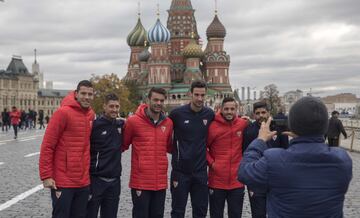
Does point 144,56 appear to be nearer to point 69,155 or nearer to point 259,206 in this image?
point 259,206

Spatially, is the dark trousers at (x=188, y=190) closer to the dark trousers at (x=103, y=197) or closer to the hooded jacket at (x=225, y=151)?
the hooded jacket at (x=225, y=151)

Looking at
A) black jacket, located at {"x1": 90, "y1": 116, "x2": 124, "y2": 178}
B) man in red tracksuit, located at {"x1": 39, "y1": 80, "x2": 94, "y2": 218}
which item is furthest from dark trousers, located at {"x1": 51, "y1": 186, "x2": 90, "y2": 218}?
black jacket, located at {"x1": 90, "y1": 116, "x2": 124, "y2": 178}

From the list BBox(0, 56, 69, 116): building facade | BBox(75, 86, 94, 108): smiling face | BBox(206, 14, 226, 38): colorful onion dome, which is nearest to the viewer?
BBox(75, 86, 94, 108): smiling face

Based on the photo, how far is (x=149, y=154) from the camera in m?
5.90

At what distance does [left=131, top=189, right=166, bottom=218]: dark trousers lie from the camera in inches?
234

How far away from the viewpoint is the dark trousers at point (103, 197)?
19.3 feet

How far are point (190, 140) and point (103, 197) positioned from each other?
4.00ft

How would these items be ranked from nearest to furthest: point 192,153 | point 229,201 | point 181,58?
1. point 192,153
2. point 229,201
3. point 181,58

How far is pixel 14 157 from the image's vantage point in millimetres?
15461

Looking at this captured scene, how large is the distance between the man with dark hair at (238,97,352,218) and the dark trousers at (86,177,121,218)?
125 inches

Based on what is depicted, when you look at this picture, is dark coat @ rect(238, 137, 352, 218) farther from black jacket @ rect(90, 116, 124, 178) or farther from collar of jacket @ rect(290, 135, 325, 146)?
black jacket @ rect(90, 116, 124, 178)

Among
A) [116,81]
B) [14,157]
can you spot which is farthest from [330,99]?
[14,157]

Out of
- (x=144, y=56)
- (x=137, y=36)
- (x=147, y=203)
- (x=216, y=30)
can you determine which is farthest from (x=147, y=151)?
(x=137, y=36)

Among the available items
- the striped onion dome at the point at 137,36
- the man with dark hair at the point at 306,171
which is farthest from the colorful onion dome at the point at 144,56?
the man with dark hair at the point at 306,171
